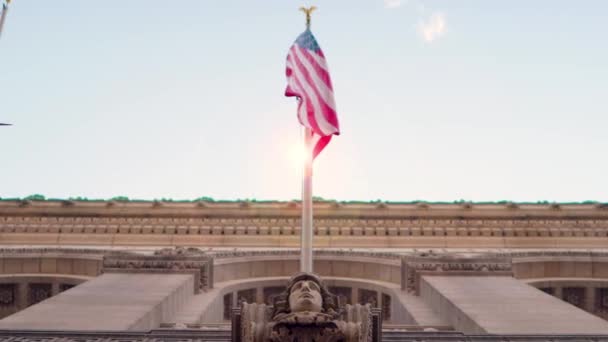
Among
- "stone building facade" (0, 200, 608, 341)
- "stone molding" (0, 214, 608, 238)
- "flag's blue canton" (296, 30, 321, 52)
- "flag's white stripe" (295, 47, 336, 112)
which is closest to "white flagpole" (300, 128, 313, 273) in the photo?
"flag's white stripe" (295, 47, 336, 112)

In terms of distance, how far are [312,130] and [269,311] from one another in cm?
744

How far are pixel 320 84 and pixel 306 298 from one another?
8.98m

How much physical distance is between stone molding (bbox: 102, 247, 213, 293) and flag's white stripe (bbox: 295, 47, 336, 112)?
23.2 feet

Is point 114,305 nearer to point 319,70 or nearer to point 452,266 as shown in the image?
point 319,70

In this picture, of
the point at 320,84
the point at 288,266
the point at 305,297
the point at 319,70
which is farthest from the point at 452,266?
the point at 305,297

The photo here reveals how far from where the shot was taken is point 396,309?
18328mm

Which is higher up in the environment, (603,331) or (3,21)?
(3,21)

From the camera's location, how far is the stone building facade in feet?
42.9

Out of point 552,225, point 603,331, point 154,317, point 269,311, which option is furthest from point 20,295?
point 552,225

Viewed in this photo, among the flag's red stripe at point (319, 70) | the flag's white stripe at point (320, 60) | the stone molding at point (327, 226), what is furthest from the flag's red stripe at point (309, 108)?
the stone molding at point (327, 226)

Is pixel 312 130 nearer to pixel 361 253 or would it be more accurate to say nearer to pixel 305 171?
pixel 305 171

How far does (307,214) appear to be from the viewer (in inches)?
513

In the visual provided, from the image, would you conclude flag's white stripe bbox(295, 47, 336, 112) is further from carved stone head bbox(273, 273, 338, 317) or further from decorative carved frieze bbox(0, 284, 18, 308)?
decorative carved frieze bbox(0, 284, 18, 308)

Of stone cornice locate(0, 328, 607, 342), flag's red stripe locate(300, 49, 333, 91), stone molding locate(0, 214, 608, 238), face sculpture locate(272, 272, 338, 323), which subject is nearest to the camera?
face sculpture locate(272, 272, 338, 323)
